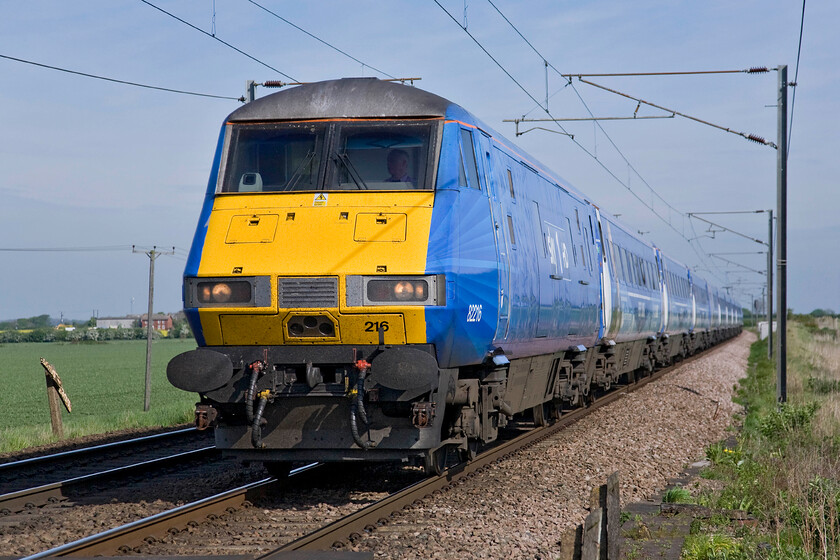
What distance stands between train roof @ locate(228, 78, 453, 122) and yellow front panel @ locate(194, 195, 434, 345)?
2.82ft

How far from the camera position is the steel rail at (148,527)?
6223 millimetres

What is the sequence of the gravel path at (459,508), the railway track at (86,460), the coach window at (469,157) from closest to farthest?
the gravel path at (459,508) → the coach window at (469,157) → the railway track at (86,460)

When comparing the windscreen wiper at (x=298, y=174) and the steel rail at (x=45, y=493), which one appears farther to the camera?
the windscreen wiper at (x=298, y=174)

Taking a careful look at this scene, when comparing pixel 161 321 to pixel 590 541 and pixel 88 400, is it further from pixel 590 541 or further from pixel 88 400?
pixel 590 541

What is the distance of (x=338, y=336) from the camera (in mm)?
7715

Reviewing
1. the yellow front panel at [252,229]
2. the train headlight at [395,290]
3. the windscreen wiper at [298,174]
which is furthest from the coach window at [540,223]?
the yellow front panel at [252,229]

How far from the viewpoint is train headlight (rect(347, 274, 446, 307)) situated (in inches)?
299

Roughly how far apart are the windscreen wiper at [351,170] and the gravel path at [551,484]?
2775mm

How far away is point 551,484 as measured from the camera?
934cm

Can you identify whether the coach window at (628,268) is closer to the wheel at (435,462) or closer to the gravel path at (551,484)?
the gravel path at (551,484)

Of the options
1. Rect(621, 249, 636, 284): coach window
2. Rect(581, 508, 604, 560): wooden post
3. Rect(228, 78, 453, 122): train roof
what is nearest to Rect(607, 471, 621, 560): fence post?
Rect(581, 508, 604, 560): wooden post

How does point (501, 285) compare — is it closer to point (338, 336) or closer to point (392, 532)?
point (338, 336)

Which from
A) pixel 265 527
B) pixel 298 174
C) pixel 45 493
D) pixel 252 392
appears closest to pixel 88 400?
pixel 45 493

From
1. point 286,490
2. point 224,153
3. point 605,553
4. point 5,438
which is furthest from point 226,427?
point 5,438
